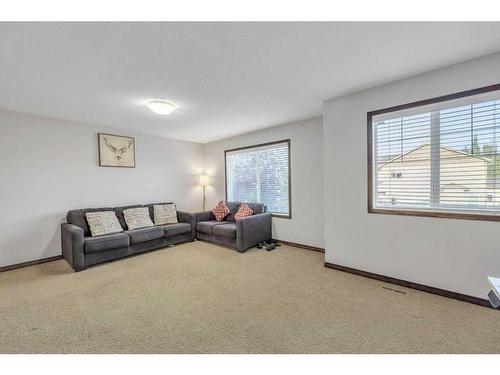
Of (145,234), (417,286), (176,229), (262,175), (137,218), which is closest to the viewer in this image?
(417,286)

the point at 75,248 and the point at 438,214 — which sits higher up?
the point at 438,214

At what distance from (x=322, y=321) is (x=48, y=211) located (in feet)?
13.9

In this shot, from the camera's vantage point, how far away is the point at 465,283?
214 centimetres

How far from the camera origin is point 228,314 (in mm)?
1970

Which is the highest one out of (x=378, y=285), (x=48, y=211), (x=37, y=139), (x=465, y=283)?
(x=37, y=139)

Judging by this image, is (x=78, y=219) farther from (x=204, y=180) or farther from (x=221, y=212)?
(x=204, y=180)

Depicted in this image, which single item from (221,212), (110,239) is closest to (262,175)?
(221,212)

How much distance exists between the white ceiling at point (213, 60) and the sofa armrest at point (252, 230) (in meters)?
1.95

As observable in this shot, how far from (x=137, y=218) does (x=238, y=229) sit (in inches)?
76.2

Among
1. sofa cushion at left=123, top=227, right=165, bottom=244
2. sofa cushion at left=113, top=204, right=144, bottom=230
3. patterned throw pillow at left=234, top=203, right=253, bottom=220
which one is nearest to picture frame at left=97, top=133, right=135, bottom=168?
sofa cushion at left=113, top=204, right=144, bottom=230

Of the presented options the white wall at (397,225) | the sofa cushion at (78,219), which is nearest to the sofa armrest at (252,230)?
the white wall at (397,225)

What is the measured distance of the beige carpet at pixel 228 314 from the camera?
1.57 meters
